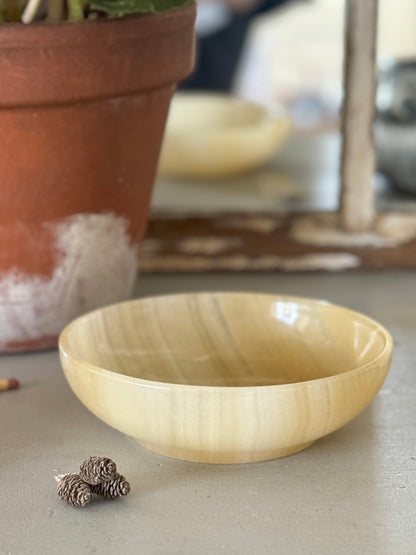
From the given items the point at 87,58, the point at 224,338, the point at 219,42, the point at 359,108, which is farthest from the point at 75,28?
the point at 219,42

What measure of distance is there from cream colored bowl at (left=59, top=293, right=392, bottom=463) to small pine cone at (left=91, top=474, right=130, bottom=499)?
0.10 feet

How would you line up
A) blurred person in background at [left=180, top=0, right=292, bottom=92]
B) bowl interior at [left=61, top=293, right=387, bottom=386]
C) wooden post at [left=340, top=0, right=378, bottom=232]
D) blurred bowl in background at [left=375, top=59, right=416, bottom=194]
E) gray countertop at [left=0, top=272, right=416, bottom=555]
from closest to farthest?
gray countertop at [left=0, top=272, right=416, bottom=555]
bowl interior at [left=61, top=293, right=387, bottom=386]
wooden post at [left=340, top=0, right=378, bottom=232]
blurred bowl in background at [left=375, top=59, right=416, bottom=194]
blurred person in background at [left=180, top=0, right=292, bottom=92]

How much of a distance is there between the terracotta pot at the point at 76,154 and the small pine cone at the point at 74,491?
0.80ft

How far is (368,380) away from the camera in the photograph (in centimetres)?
57

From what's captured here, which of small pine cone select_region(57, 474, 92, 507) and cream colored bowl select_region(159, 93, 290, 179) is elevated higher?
small pine cone select_region(57, 474, 92, 507)

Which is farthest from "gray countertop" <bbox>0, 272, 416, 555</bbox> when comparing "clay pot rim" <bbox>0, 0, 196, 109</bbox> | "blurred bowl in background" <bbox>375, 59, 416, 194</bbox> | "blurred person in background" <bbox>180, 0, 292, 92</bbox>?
"blurred person in background" <bbox>180, 0, 292, 92</bbox>

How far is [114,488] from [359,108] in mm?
561

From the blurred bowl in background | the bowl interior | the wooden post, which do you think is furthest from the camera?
the blurred bowl in background

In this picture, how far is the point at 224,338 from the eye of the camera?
72 cm

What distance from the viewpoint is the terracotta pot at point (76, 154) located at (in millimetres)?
700

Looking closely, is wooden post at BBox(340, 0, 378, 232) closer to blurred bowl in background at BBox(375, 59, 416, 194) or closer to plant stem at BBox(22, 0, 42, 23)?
blurred bowl in background at BBox(375, 59, 416, 194)

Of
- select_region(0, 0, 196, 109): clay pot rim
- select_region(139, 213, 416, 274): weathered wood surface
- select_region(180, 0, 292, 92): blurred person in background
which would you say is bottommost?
select_region(180, 0, 292, 92): blurred person in background

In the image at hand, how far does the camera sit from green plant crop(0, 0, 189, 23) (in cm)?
71

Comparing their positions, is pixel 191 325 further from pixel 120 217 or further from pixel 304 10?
pixel 304 10
